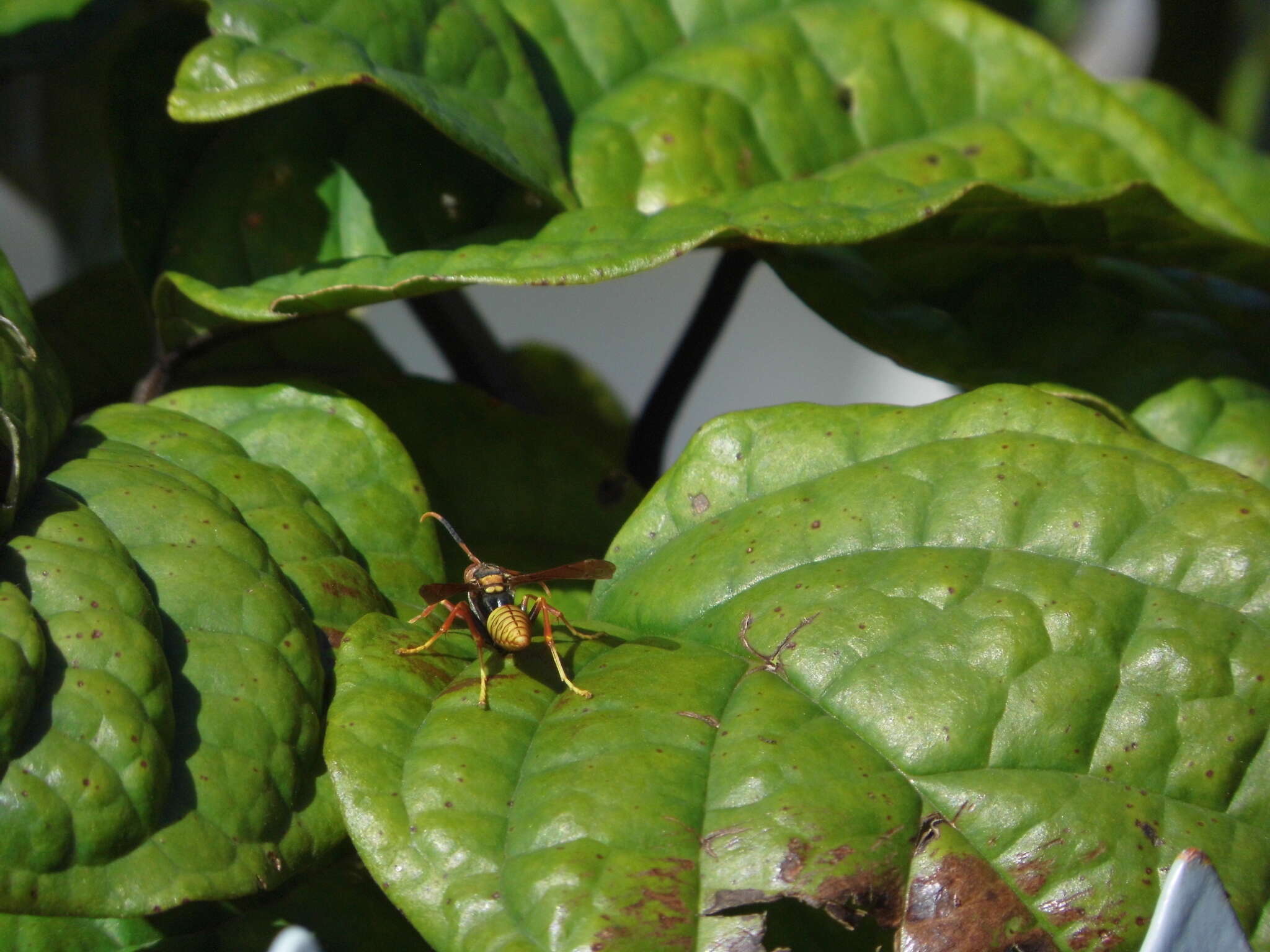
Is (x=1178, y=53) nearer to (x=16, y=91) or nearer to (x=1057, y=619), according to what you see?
(x=1057, y=619)

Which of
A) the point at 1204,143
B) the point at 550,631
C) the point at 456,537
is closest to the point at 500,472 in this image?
the point at 456,537

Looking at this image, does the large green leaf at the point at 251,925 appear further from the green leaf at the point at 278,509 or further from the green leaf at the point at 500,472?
the green leaf at the point at 500,472

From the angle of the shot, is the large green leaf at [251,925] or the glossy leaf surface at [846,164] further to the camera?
the glossy leaf surface at [846,164]

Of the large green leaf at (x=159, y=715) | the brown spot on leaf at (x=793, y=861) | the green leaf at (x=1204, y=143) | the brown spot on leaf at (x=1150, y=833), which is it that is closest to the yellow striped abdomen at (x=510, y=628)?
the large green leaf at (x=159, y=715)

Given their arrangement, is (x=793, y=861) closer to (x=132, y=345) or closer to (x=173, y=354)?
(x=173, y=354)

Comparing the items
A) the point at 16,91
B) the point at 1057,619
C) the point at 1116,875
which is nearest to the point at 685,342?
the point at 1057,619
